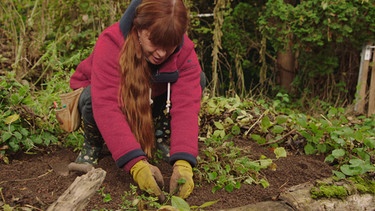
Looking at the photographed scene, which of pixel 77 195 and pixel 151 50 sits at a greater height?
pixel 151 50

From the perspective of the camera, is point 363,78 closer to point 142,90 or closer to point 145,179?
point 142,90

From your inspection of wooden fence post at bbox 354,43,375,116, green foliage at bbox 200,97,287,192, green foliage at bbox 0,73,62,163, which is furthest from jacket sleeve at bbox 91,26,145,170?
wooden fence post at bbox 354,43,375,116

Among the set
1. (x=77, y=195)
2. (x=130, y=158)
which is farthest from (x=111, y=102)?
(x=77, y=195)

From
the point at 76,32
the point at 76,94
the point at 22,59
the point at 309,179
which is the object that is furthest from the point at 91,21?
the point at 309,179

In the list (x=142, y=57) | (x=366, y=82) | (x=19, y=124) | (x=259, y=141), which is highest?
(x=142, y=57)

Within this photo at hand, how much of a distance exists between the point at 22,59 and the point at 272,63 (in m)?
3.13

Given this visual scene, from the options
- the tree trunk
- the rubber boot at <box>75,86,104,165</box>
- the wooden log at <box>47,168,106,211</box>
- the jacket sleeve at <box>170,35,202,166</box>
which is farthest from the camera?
the tree trunk

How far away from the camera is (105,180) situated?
279 centimetres

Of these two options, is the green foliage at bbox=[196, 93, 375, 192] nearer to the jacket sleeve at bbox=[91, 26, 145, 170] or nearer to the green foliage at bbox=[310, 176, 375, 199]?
the green foliage at bbox=[310, 176, 375, 199]

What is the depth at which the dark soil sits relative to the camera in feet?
8.33

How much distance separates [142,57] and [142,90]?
0.19 meters

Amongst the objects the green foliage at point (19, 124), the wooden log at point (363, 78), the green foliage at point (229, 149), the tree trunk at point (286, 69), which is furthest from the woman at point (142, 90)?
the tree trunk at point (286, 69)

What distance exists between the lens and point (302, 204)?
2.58 metres

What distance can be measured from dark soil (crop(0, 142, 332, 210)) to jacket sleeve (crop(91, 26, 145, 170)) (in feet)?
0.73
